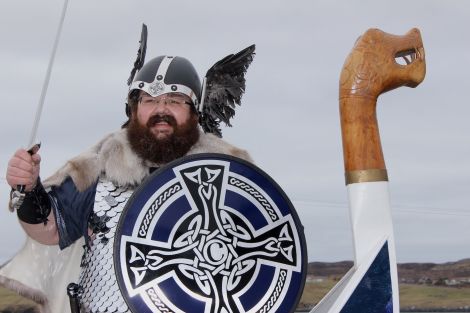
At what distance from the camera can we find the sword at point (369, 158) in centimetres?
361

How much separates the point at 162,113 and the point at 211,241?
2.45ft

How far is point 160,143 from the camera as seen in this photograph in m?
4.05

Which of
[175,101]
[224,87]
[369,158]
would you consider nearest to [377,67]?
[369,158]

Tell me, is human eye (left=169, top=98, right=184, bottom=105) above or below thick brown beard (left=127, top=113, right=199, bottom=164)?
above

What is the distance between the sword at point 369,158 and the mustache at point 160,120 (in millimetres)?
803

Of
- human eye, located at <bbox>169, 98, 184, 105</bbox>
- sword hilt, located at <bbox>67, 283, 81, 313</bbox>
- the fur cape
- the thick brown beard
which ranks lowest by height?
sword hilt, located at <bbox>67, 283, 81, 313</bbox>

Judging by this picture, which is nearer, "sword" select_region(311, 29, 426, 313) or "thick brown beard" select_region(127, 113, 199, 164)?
"sword" select_region(311, 29, 426, 313)

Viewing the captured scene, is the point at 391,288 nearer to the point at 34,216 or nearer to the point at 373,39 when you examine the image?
the point at 373,39

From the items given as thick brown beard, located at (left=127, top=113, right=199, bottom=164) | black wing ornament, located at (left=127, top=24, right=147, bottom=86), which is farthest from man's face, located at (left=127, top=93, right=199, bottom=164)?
black wing ornament, located at (left=127, top=24, right=147, bottom=86)

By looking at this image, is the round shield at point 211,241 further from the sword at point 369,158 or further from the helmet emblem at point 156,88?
the helmet emblem at point 156,88

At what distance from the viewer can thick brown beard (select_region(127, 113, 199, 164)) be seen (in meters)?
4.05

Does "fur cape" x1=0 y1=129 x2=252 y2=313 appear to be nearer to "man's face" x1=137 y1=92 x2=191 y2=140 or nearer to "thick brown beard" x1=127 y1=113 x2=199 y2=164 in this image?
"thick brown beard" x1=127 y1=113 x2=199 y2=164

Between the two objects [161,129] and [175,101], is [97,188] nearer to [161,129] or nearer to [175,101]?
[161,129]

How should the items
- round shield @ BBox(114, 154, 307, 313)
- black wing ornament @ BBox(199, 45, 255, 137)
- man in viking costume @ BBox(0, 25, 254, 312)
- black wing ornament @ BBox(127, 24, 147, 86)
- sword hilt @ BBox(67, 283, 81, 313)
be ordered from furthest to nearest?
black wing ornament @ BBox(199, 45, 255, 137) → black wing ornament @ BBox(127, 24, 147, 86) → man in viking costume @ BBox(0, 25, 254, 312) → sword hilt @ BBox(67, 283, 81, 313) → round shield @ BBox(114, 154, 307, 313)
